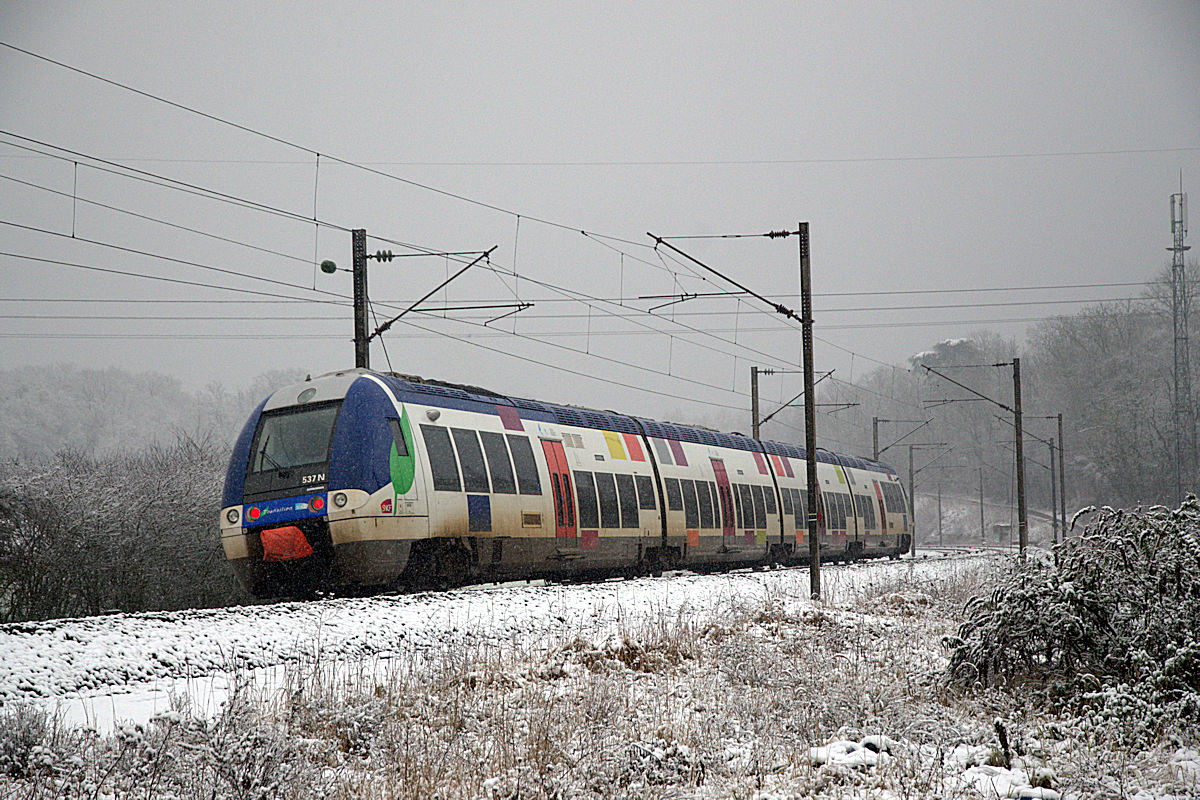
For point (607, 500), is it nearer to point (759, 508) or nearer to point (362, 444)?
point (362, 444)

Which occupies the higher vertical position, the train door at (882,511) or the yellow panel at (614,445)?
the yellow panel at (614,445)

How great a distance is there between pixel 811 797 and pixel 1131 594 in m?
4.43

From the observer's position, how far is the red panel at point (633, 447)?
20.9 metres

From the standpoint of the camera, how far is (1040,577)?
931cm

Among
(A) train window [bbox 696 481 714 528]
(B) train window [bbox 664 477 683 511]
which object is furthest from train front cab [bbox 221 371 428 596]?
(A) train window [bbox 696 481 714 528]

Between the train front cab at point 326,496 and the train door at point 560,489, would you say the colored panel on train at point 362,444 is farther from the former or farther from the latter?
the train door at point 560,489

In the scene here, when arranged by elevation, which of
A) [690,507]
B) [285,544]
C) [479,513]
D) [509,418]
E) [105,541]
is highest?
[509,418]

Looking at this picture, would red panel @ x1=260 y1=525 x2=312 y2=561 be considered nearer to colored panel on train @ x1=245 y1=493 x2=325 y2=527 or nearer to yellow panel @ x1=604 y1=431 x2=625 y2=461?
colored panel on train @ x1=245 y1=493 x2=325 y2=527

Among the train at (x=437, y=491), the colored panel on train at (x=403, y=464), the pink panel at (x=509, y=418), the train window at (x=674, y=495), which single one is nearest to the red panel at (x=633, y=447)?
the train at (x=437, y=491)

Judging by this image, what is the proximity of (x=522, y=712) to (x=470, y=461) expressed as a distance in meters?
8.01

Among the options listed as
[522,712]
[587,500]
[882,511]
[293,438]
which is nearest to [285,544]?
[293,438]

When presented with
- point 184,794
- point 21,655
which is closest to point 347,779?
point 184,794

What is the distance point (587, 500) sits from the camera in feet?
61.3

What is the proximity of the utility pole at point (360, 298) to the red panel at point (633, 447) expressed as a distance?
5379mm
